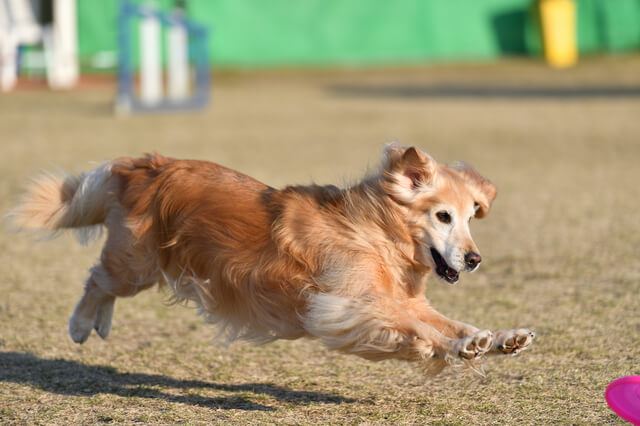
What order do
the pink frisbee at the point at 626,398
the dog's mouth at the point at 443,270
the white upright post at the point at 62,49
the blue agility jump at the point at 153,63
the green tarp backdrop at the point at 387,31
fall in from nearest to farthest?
the pink frisbee at the point at 626,398, the dog's mouth at the point at 443,270, the blue agility jump at the point at 153,63, the white upright post at the point at 62,49, the green tarp backdrop at the point at 387,31

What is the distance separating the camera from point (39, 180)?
14.2ft

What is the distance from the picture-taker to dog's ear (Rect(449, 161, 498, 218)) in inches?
143

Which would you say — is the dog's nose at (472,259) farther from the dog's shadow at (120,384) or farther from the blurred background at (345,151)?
the dog's shadow at (120,384)

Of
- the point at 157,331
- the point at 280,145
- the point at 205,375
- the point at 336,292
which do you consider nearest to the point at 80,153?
the point at 280,145

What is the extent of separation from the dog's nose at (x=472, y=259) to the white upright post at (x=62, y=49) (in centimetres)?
1805

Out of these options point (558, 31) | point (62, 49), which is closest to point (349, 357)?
point (62, 49)

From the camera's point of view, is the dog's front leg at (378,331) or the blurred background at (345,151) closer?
the dog's front leg at (378,331)

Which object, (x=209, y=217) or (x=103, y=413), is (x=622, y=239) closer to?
(x=209, y=217)

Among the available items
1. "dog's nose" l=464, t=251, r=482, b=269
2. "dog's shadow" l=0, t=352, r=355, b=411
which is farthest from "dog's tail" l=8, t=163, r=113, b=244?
"dog's nose" l=464, t=251, r=482, b=269

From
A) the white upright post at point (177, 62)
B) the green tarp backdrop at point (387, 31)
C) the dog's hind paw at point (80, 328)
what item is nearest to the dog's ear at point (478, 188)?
the dog's hind paw at point (80, 328)

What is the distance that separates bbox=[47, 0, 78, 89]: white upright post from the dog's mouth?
17904 millimetres

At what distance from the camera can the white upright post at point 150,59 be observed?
14516mm

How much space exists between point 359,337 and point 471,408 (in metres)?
0.55

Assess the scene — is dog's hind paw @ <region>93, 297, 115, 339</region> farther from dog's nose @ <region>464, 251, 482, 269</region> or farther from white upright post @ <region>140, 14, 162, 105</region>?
white upright post @ <region>140, 14, 162, 105</region>
